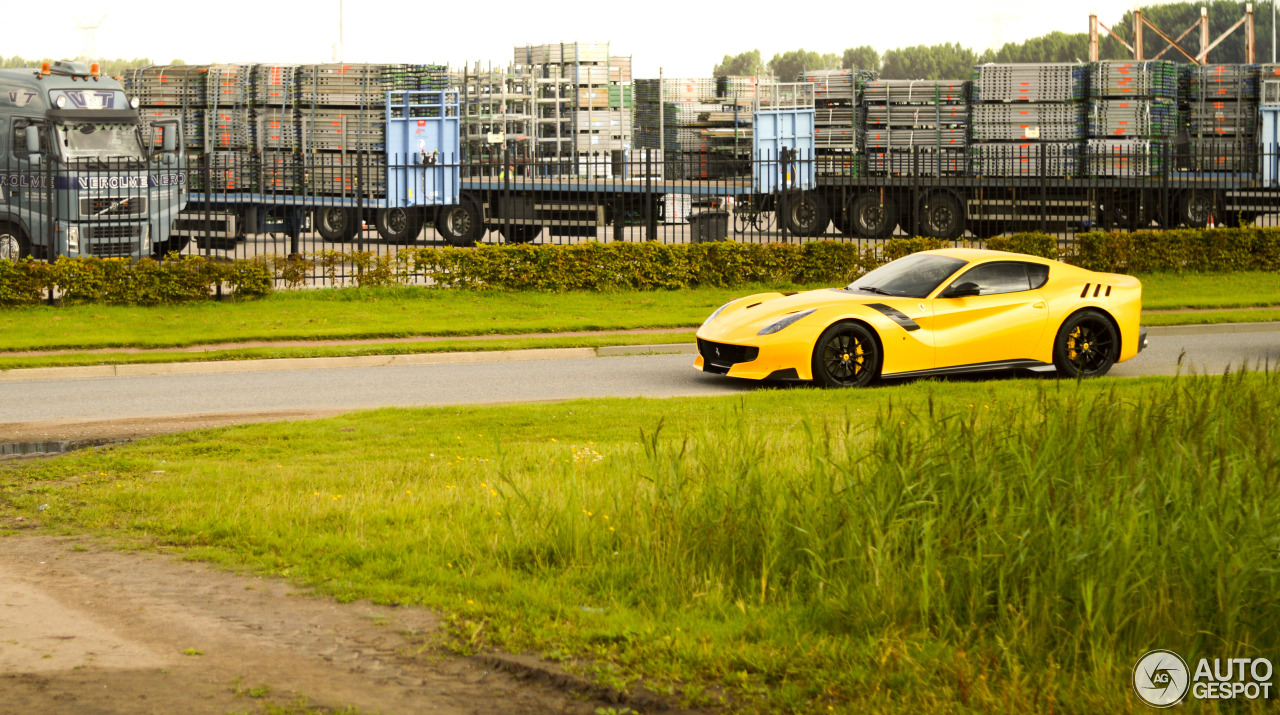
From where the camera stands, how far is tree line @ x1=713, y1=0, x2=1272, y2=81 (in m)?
112

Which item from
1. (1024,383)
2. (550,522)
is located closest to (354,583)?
(550,522)

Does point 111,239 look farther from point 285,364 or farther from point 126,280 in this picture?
point 285,364

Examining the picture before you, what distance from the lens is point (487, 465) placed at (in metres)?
7.92

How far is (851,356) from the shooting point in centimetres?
1186

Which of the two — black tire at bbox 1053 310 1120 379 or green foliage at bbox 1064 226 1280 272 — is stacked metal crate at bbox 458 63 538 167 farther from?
black tire at bbox 1053 310 1120 379

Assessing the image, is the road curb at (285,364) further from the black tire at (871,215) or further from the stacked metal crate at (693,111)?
the stacked metal crate at (693,111)

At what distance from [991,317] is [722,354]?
8.73ft

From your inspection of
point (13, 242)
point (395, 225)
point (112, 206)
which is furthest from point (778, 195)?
point (13, 242)

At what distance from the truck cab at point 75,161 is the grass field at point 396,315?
4.34 metres

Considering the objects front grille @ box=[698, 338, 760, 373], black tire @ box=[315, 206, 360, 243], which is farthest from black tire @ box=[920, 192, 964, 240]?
front grille @ box=[698, 338, 760, 373]

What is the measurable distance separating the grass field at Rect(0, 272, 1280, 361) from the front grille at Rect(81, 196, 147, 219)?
4980 mm

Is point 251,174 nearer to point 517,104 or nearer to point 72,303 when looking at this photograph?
point 517,104

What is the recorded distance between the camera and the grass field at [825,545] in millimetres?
4566

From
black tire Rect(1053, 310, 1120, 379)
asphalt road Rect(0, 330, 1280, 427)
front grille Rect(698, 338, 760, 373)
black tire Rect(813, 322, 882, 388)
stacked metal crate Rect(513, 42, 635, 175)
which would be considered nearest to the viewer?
asphalt road Rect(0, 330, 1280, 427)
